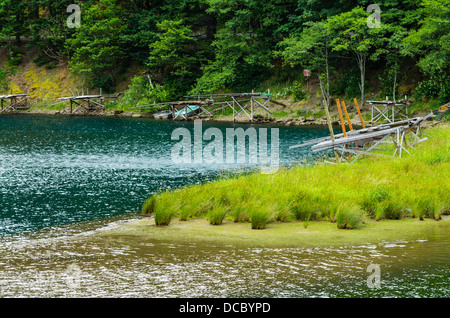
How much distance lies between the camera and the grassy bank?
15406 mm

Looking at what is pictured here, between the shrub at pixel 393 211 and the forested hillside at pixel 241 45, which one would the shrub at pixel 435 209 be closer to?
the shrub at pixel 393 211

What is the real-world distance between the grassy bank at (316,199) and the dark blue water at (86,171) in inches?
121

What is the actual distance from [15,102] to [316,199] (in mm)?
71157

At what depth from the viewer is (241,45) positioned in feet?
205

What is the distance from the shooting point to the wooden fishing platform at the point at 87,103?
7315 cm

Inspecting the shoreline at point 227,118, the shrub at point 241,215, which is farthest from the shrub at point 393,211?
the shoreline at point 227,118

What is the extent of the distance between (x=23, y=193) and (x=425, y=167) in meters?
15.8

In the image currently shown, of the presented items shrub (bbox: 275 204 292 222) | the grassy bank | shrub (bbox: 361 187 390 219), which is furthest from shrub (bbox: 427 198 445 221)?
shrub (bbox: 275 204 292 222)

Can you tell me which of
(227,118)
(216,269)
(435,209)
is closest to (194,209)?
(216,269)

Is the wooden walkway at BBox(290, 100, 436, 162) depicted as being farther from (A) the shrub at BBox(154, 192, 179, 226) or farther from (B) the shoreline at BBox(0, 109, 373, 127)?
(B) the shoreline at BBox(0, 109, 373, 127)

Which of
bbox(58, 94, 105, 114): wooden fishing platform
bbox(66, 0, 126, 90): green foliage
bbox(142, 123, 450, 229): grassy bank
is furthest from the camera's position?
bbox(66, 0, 126, 90): green foliage

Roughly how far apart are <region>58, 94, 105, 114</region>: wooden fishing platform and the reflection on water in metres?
62.1

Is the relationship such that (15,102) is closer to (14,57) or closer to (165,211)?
(14,57)

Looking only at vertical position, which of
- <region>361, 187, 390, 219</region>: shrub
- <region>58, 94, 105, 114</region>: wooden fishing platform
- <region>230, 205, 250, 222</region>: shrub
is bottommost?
<region>230, 205, 250, 222</region>: shrub
